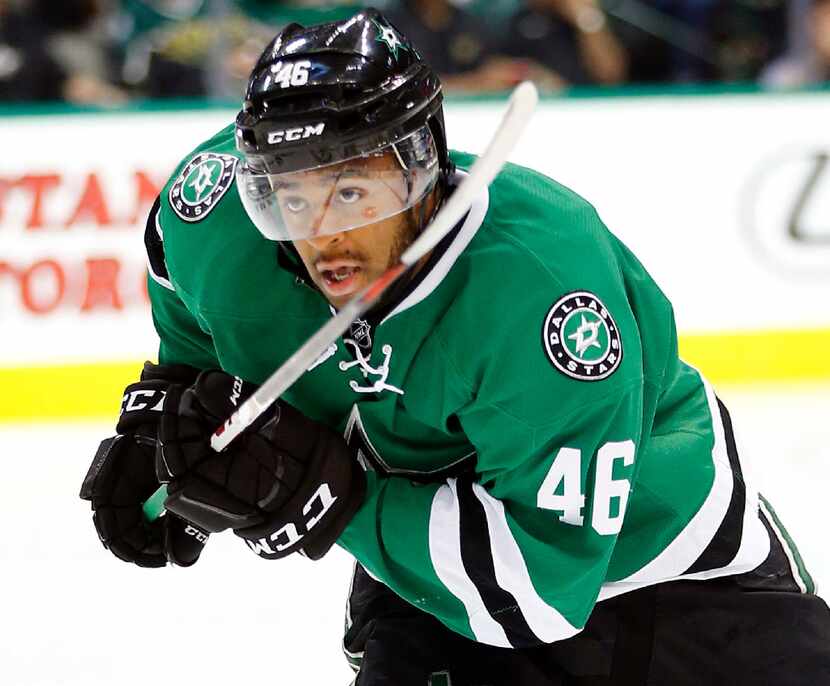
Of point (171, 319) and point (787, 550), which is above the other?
point (171, 319)

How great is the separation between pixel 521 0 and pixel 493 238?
3124mm

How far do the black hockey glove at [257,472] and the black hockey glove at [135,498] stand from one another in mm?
292

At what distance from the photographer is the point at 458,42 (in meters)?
4.52

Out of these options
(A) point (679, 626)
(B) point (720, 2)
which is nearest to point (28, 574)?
(A) point (679, 626)

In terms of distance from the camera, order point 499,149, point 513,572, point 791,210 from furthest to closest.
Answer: point 791,210
point 513,572
point 499,149

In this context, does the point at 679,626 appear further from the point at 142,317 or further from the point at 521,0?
the point at 521,0

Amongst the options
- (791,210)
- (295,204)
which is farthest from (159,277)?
(791,210)

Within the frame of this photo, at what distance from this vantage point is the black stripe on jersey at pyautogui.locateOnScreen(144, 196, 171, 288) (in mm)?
2029

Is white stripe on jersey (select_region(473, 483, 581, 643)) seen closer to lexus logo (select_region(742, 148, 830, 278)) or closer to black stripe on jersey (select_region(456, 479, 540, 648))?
black stripe on jersey (select_region(456, 479, 540, 648))

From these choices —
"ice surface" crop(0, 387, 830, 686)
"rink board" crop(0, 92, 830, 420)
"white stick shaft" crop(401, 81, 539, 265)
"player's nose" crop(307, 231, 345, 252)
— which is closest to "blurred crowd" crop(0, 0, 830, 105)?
"rink board" crop(0, 92, 830, 420)

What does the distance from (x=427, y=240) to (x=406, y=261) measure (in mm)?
37

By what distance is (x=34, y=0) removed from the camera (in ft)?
14.4

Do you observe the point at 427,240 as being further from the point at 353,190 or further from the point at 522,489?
the point at 522,489

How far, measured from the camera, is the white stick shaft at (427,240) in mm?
1373
